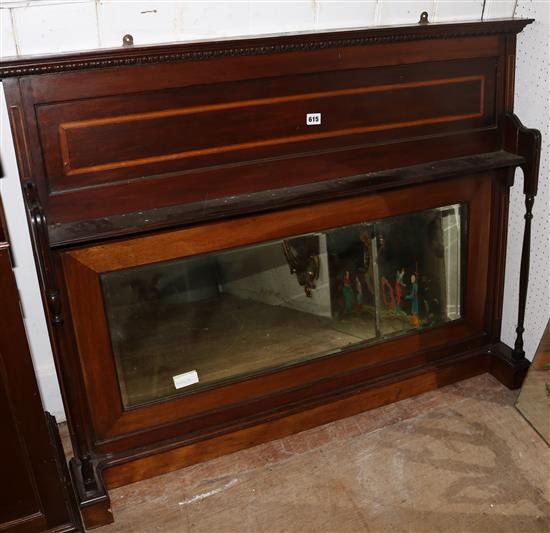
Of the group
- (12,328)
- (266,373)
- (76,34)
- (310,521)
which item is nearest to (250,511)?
(310,521)

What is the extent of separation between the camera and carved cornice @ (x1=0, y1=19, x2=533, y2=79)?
1.62 m

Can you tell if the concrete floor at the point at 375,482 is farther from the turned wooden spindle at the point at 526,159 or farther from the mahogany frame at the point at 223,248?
the turned wooden spindle at the point at 526,159

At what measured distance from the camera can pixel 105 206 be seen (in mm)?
1803

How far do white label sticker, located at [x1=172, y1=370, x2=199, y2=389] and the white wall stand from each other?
19.1 inches

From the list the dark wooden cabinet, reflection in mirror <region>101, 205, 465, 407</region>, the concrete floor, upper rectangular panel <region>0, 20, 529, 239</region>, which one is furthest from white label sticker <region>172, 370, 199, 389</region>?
upper rectangular panel <region>0, 20, 529, 239</region>

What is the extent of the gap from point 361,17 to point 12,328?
4.38 feet

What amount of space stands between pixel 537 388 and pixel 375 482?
0.71 metres

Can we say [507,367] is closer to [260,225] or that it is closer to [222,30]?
[260,225]

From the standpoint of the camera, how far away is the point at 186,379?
2.11m

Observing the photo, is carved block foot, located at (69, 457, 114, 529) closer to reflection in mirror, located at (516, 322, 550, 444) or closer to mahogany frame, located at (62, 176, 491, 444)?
mahogany frame, located at (62, 176, 491, 444)

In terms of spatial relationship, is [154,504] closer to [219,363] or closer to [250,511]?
[250,511]

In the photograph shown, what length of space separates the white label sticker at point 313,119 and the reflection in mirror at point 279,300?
35cm

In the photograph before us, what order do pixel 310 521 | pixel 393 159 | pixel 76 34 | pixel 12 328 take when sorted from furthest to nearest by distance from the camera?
pixel 393 159, pixel 310 521, pixel 76 34, pixel 12 328

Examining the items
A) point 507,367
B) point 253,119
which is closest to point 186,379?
point 253,119
